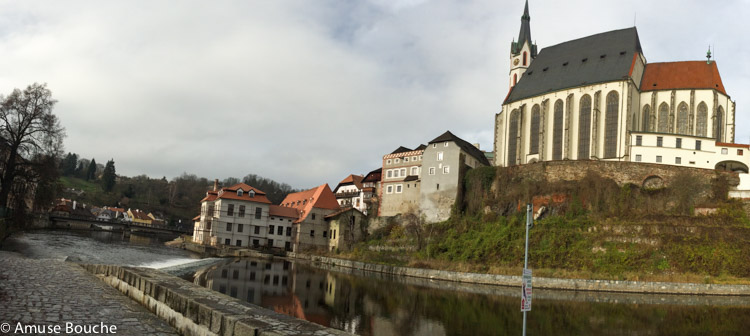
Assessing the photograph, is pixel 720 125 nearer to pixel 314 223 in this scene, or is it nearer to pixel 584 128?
pixel 584 128

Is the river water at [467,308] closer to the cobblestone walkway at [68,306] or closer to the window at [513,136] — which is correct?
the cobblestone walkway at [68,306]

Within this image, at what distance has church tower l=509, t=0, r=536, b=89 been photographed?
84.4 metres

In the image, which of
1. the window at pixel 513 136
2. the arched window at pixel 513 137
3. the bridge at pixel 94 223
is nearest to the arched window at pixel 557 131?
the window at pixel 513 136

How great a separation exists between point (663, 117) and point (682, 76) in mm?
5518

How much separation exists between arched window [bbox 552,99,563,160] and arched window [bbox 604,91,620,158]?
5.66m

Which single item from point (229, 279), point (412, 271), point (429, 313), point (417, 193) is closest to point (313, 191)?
point (417, 193)

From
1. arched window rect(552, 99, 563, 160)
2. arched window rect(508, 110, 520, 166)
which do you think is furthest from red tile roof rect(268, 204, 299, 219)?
arched window rect(552, 99, 563, 160)

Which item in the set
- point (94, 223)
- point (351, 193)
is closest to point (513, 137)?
point (351, 193)

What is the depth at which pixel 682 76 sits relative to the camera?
6275 cm

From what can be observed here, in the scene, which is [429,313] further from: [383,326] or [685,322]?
[685,322]

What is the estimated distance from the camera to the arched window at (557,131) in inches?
2530

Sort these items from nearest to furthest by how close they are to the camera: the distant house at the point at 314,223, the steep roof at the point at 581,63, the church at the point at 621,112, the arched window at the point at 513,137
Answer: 1. the church at the point at 621,112
2. the steep roof at the point at 581,63
3. the arched window at the point at 513,137
4. the distant house at the point at 314,223

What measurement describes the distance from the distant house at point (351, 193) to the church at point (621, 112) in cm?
2198

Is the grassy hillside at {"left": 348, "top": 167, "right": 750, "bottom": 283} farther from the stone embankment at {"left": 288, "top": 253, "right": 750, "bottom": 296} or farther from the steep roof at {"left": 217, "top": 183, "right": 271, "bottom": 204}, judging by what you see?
the steep roof at {"left": 217, "top": 183, "right": 271, "bottom": 204}
